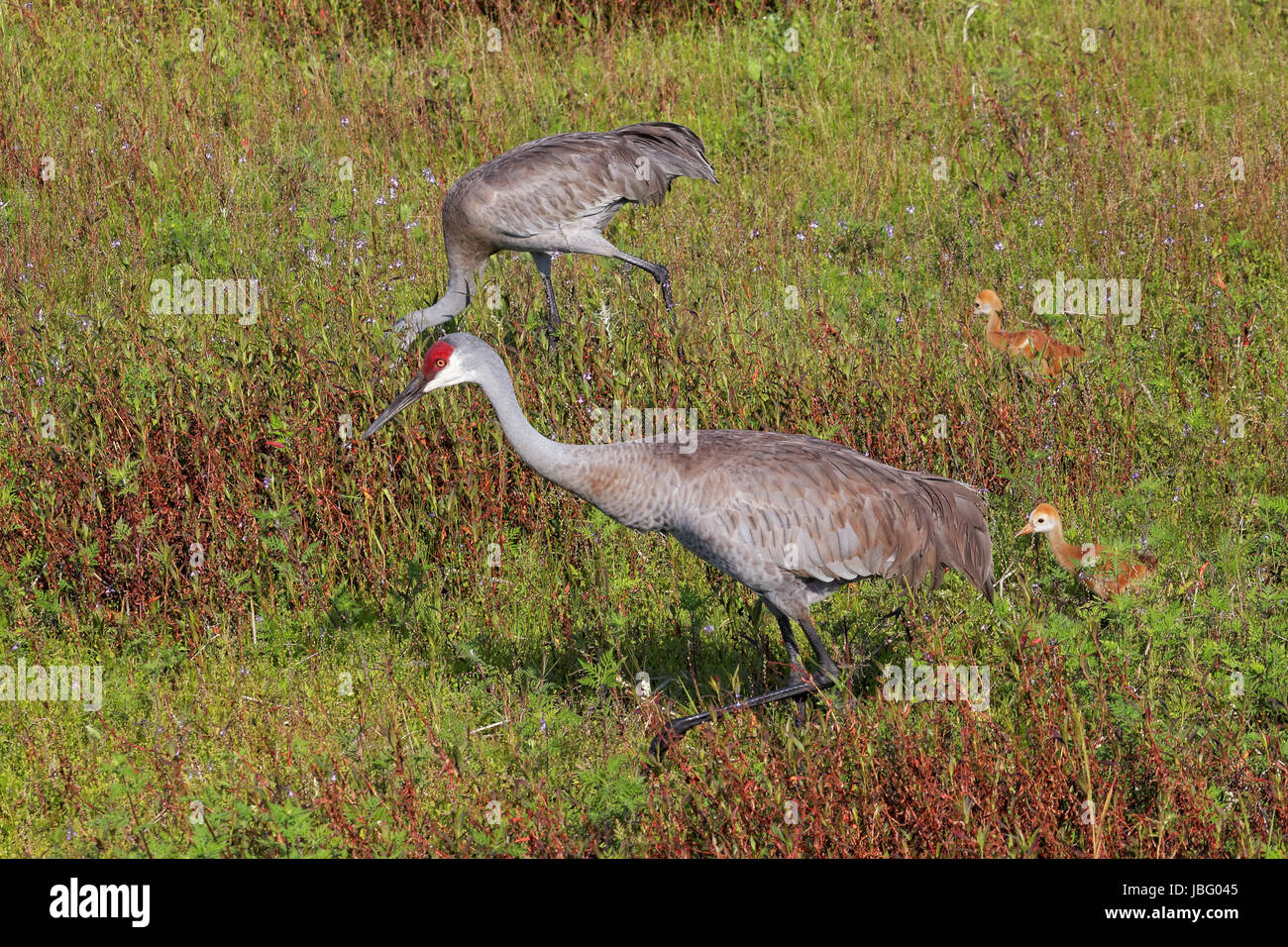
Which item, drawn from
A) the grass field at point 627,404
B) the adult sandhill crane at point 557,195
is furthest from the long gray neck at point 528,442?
the adult sandhill crane at point 557,195

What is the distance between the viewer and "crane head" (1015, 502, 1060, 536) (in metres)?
4.80

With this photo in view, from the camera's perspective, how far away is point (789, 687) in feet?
13.5

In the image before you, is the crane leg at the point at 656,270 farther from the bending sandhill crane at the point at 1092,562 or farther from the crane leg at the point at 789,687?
the crane leg at the point at 789,687

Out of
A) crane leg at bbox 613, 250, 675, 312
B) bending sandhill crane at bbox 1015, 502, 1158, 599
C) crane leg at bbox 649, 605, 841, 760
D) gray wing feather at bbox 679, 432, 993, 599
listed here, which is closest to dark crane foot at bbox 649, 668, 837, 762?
crane leg at bbox 649, 605, 841, 760

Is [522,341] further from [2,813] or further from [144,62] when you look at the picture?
[144,62]

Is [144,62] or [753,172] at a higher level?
[144,62]

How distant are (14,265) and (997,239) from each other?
5227mm

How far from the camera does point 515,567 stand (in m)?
5.07

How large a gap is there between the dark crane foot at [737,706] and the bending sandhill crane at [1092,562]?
0.94m

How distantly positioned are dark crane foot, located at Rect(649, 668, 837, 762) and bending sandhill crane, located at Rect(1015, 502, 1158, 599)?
940 mm

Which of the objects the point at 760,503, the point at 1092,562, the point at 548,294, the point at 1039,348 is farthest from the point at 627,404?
the point at 1092,562

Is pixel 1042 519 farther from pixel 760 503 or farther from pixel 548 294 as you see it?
pixel 548 294

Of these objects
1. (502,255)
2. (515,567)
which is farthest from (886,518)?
(502,255)

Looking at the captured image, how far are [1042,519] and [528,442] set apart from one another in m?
1.90
